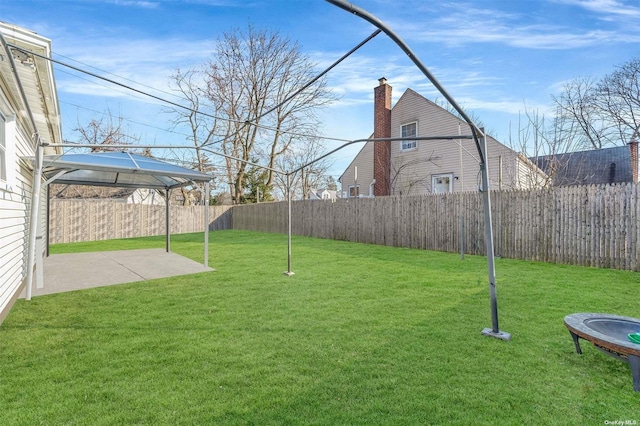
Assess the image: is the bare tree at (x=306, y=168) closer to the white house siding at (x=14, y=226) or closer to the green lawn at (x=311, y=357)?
the white house siding at (x=14, y=226)

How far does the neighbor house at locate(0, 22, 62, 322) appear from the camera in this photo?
3578 millimetres

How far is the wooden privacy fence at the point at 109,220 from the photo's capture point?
43.4ft

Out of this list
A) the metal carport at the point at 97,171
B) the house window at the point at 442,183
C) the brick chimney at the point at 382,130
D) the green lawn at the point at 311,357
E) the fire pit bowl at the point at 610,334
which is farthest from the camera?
the brick chimney at the point at 382,130

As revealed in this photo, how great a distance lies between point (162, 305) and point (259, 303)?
1294 mm

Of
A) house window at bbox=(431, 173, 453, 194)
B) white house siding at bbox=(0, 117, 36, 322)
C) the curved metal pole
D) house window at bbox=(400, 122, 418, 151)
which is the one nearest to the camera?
the curved metal pole

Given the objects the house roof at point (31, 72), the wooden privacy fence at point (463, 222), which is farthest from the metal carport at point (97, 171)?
the wooden privacy fence at point (463, 222)

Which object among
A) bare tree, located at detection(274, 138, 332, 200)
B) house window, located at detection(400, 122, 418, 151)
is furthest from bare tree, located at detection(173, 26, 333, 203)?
house window, located at detection(400, 122, 418, 151)

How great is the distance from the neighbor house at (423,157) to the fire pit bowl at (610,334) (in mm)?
9482

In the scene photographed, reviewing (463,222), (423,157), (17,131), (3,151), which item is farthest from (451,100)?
(423,157)

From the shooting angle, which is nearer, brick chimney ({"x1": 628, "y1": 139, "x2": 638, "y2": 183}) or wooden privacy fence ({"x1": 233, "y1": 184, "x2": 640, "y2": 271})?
wooden privacy fence ({"x1": 233, "y1": 184, "x2": 640, "y2": 271})

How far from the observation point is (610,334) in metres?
2.87

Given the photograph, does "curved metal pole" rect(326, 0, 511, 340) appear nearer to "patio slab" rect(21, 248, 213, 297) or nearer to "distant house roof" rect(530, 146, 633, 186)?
"patio slab" rect(21, 248, 213, 297)

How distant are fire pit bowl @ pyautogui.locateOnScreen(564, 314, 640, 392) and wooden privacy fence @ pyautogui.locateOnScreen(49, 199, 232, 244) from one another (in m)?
16.1

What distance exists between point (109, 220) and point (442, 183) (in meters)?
14.6
